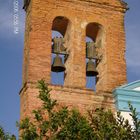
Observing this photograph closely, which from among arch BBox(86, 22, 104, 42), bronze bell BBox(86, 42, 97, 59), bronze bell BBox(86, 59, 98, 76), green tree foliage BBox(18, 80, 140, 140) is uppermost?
arch BBox(86, 22, 104, 42)

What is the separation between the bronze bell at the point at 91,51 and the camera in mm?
13914

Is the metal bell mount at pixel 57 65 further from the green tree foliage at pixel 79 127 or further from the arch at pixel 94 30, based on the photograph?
the green tree foliage at pixel 79 127

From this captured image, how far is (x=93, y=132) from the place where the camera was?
26.1ft

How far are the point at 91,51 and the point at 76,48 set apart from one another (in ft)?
1.88

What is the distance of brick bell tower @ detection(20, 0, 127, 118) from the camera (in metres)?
12.8

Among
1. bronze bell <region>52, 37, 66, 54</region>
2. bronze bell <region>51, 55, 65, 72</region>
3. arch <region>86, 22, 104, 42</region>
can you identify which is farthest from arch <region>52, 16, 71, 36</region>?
bronze bell <region>51, 55, 65, 72</region>

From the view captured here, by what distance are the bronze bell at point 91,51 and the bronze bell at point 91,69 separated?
174 mm

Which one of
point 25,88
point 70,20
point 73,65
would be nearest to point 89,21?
point 70,20

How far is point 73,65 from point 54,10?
161 cm

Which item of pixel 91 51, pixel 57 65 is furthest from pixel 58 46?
pixel 91 51

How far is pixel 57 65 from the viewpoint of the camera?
13227 millimetres

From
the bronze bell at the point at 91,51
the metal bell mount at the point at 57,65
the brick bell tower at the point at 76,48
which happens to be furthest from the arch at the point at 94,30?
the metal bell mount at the point at 57,65

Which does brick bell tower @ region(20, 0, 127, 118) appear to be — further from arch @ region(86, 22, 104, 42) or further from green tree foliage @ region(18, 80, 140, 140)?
green tree foliage @ region(18, 80, 140, 140)

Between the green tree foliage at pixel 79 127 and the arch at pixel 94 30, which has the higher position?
the arch at pixel 94 30
